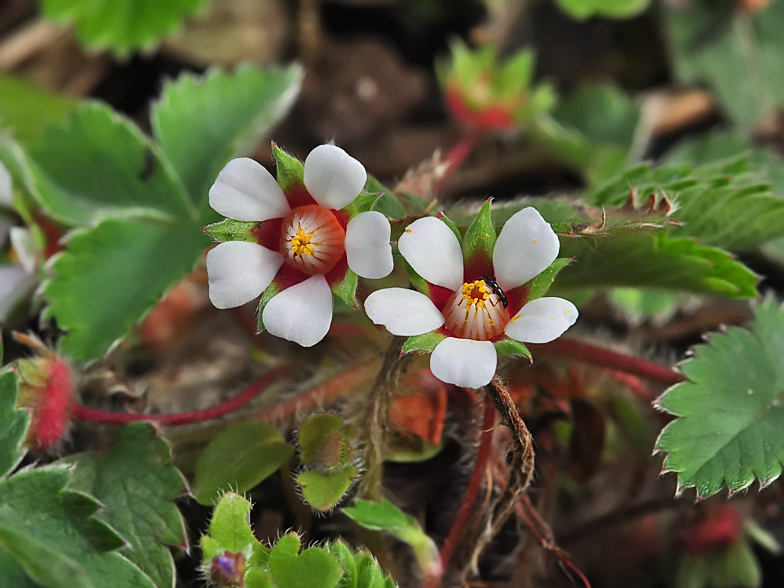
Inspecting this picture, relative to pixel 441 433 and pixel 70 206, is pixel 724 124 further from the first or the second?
pixel 70 206

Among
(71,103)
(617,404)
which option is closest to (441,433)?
(617,404)

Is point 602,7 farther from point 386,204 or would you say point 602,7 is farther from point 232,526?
point 232,526

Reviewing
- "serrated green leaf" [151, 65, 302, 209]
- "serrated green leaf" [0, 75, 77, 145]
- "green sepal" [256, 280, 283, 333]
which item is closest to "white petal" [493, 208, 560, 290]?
"green sepal" [256, 280, 283, 333]

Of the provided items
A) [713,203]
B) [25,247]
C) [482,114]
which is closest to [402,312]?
[713,203]

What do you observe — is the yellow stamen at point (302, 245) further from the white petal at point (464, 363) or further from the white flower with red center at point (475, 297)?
the white petal at point (464, 363)

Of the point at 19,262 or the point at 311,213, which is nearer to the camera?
the point at 311,213

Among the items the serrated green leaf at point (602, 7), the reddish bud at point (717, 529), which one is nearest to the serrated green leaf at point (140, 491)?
the reddish bud at point (717, 529)
